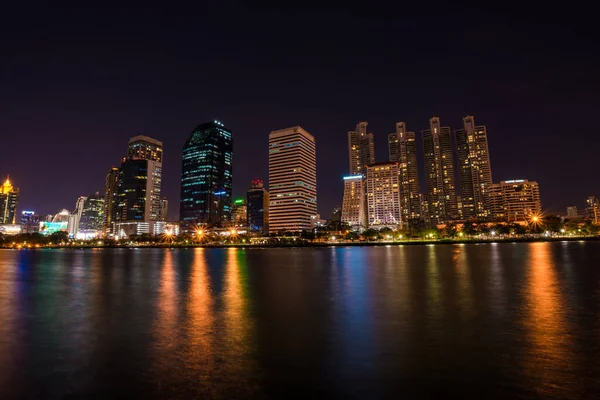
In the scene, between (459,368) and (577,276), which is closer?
(459,368)

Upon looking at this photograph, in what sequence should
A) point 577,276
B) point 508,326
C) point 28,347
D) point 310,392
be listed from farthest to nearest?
point 577,276 → point 508,326 → point 28,347 → point 310,392

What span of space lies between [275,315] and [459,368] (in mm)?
12024

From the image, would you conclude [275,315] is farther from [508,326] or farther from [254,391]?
[508,326]

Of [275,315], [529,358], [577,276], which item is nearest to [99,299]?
[275,315]

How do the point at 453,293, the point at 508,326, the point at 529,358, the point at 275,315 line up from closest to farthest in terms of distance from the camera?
1. the point at 529,358
2. the point at 508,326
3. the point at 275,315
4. the point at 453,293

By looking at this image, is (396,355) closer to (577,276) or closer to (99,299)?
(99,299)

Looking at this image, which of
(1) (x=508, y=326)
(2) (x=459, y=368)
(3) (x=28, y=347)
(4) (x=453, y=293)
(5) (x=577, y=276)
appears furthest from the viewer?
(5) (x=577, y=276)

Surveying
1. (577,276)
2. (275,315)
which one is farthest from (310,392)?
(577,276)

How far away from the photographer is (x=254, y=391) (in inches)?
418

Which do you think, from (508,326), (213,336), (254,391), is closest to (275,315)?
(213,336)

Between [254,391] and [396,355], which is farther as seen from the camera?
[396,355]

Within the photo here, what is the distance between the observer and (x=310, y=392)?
10609mm

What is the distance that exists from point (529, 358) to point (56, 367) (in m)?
18.1

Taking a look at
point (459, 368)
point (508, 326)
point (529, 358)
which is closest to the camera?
point (459, 368)
